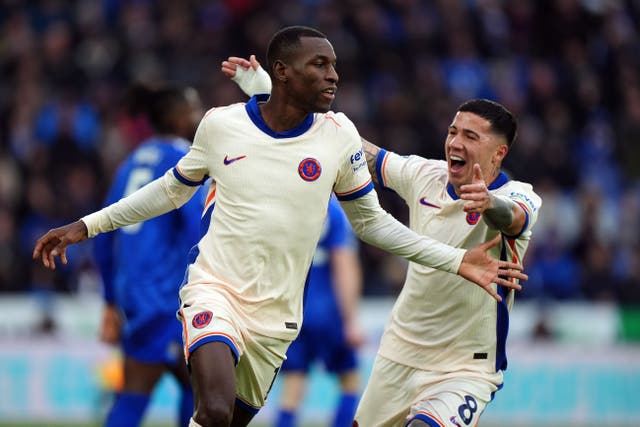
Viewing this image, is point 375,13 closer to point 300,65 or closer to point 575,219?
point 575,219

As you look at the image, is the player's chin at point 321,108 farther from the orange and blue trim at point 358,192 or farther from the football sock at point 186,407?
the football sock at point 186,407

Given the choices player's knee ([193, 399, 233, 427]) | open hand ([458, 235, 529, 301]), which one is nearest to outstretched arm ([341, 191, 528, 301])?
open hand ([458, 235, 529, 301])

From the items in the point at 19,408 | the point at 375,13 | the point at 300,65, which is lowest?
the point at 19,408

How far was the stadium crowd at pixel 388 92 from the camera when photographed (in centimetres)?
1518

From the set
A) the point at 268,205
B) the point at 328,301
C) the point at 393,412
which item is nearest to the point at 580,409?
the point at 328,301

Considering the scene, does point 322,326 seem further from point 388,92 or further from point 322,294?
point 388,92

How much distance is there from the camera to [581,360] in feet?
42.9

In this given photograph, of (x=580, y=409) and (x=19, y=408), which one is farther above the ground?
(x=580, y=409)

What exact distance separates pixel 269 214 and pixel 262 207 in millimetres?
50

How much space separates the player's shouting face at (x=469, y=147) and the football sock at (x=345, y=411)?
149 inches

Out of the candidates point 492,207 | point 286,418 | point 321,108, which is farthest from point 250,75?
point 286,418

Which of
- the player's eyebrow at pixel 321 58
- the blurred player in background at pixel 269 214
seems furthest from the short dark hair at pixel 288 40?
the player's eyebrow at pixel 321 58

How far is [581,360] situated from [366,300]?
2.63 m

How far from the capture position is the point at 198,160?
6.21 metres
